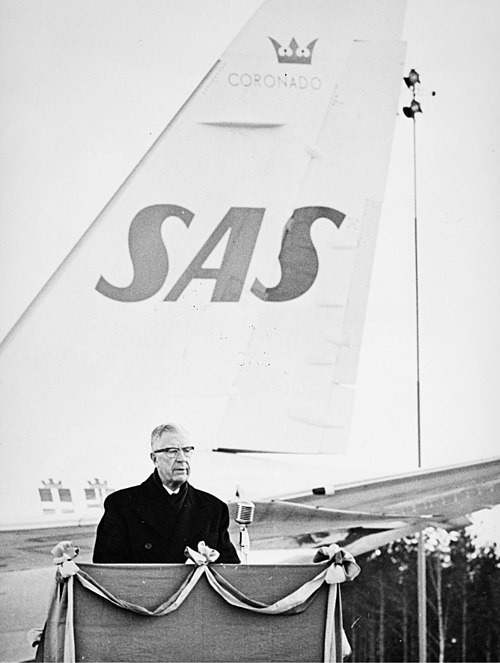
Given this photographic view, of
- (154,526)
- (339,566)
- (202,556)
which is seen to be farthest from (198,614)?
(154,526)

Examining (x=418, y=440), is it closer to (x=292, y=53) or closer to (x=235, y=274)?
(x=235, y=274)

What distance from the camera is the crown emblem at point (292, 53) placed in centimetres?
428

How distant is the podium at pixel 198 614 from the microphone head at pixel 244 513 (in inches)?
26.8

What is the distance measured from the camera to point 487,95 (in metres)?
4.38

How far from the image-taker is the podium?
3246mm

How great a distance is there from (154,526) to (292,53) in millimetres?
1779

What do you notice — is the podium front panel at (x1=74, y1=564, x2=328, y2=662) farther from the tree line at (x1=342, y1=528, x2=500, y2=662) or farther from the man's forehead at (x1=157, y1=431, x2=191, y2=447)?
the tree line at (x1=342, y1=528, x2=500, y2=662)

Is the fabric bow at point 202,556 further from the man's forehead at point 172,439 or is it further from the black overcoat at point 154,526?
the man's forehead at point 172,439

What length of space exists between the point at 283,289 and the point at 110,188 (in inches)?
28.3

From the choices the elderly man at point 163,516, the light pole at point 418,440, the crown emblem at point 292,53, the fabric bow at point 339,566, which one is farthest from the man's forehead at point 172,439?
the crown emblem at point 292,53

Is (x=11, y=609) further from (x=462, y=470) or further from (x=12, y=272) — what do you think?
(x=462, y=470)

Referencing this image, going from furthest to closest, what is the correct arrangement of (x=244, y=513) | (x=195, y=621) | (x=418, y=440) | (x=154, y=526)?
(x=418, y=440)
(x=244, y=513)
(x=154, y=526)
(x=195, y=621)

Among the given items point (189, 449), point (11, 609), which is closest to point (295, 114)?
point (189, 449)

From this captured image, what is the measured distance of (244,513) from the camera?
407 cm
